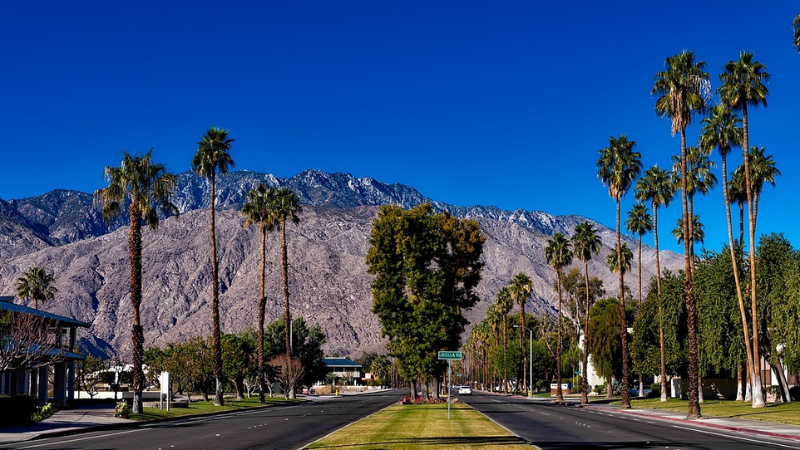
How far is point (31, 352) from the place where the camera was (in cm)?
5334

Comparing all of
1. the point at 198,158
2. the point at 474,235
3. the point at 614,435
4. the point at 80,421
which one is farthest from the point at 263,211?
the point at 614,435

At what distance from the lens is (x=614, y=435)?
109 ft

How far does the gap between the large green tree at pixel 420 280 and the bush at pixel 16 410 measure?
33171 millimetres

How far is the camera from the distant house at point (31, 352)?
44844 mm

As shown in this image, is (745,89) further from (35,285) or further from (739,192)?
(35,285)

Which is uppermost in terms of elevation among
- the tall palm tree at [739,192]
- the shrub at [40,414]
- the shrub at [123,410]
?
the tall palm tree at [739,192]

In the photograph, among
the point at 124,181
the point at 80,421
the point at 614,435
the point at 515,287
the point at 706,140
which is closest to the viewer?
the point at 614,435

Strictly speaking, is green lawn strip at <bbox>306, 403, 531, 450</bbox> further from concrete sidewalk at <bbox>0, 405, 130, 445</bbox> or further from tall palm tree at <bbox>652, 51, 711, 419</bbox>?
tall palm tree at <bbox>652, 51, 711, 419</bbox>

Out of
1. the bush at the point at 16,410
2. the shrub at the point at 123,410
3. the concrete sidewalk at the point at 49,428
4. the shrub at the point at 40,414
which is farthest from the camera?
the shrub at the point at 123,410

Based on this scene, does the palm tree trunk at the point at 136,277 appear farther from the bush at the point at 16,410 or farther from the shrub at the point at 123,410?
the bush at the point at 16,410

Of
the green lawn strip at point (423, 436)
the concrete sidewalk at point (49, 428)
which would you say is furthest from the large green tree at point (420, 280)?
the concrete sidewalk at point (49, 428)

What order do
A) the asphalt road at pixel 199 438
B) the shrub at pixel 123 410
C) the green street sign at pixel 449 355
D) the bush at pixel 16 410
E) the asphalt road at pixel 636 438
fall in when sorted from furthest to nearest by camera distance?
the shrub at pixel 123 410 < the green street sign at pixel 449 355 < the bush at pixel 16 410 < the asphalt road at pixel 636 438 < the asphalt road at pixel 199 438

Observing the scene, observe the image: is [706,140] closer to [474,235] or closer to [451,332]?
[474,235]

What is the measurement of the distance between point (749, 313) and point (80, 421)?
1880 inches
